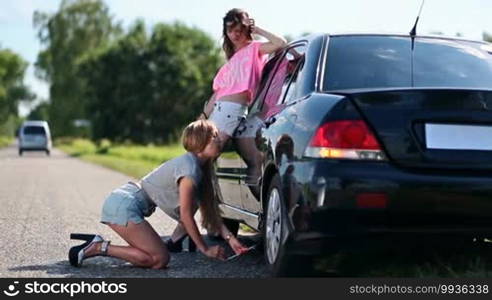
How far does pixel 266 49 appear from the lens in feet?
21.5

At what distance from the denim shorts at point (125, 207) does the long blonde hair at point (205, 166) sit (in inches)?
16.5

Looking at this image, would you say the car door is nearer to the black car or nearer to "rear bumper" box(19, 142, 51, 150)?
the black car

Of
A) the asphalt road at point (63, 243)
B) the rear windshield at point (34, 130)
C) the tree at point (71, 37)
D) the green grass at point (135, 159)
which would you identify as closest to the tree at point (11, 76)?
the tree at point (71, 37)

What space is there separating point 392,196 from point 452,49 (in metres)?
1.60

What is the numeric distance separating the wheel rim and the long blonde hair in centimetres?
94

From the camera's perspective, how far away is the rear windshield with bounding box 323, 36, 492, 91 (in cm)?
507

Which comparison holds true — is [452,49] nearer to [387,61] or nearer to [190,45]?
[387,61]

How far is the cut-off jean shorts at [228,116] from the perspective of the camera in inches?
253

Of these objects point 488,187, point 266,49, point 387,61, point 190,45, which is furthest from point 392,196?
point 190,45

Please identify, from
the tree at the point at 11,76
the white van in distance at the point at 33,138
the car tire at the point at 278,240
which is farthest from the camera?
the tree at the point at 11,76

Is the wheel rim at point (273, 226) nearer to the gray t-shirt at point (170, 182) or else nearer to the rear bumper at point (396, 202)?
the rear bumper at point (396, 202)

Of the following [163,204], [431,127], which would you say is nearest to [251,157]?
[163,204]

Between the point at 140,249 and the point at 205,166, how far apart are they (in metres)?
0.75

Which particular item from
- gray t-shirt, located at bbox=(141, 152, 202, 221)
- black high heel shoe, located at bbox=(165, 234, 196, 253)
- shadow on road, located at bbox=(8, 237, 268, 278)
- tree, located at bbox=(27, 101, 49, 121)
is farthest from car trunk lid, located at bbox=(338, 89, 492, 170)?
tree, located at bbox=(27, 101, 49, 121)
